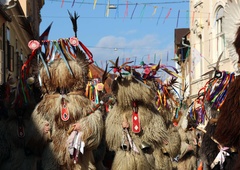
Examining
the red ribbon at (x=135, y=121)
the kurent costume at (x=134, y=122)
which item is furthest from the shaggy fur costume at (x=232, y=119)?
the red ribbon at (x=135, y=121)

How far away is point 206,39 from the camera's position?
28641 mm

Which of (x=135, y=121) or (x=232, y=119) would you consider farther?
(x=135, y=121)

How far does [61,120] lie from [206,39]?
2085 cm

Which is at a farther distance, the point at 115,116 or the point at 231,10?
the point at 115,116

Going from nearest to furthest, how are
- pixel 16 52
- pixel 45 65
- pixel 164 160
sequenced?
1. pixel 45 65
2. pixel 164 160
3. pixel 16 52

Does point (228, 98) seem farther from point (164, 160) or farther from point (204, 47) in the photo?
point (204, 47)

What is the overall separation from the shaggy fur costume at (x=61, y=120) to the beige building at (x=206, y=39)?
15.3m

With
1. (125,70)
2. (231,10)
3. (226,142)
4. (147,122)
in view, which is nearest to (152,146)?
(147,122)

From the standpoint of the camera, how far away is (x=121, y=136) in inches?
378

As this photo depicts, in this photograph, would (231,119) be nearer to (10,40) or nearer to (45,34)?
(45,34)

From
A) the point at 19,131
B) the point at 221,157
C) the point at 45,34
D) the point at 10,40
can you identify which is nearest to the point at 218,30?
the point at 10,40

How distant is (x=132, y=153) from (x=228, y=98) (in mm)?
4099

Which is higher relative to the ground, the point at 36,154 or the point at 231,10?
the point at 231,10

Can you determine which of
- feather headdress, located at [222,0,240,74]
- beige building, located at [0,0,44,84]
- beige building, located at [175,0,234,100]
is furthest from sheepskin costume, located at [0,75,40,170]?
beige building, located at [175,0,234,100]
